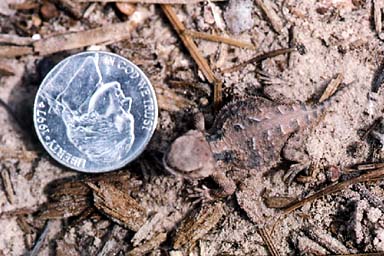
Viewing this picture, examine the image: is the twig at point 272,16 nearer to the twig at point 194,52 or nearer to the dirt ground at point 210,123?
the dirt ground at point 210,123

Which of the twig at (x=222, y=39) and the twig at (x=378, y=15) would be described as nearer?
the twig at (x=378, y=15)

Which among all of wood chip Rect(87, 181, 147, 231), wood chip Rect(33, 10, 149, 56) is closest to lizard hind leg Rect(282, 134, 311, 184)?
wood chip Rect(87, 181, 147, 231)

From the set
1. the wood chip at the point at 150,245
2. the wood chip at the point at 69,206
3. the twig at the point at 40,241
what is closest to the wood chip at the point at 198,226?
the wood chip at the point at 150,245

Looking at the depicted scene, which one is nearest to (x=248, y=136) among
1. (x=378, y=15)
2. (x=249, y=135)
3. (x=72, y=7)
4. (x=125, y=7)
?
(x=249, y=135)

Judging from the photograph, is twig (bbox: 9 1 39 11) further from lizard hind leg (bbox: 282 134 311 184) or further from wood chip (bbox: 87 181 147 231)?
lizard hind leg (bbox: 282 134 311 184)

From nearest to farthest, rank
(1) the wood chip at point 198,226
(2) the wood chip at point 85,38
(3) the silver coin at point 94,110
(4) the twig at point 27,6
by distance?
1. (1) the wood chip at point 198,226
2. (3) the silver coin at point 94,110
3. (2) the wood chip at point 85,38
4. (4) the twig at point 27,6

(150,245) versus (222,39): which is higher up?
(222,39)

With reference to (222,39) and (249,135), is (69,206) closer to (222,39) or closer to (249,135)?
(249,135)

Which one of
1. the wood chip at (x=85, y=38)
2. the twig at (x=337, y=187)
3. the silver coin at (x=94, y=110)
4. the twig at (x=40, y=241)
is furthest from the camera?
the wood chip at (x=85, y=38)
